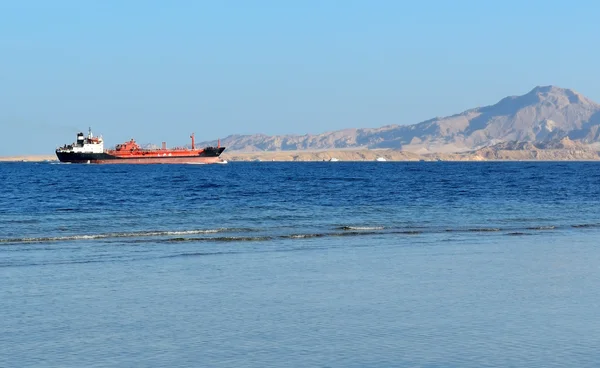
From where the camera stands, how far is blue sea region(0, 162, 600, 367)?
1266 cm

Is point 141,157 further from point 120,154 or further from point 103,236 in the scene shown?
point 103,236

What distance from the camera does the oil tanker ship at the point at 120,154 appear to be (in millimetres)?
175250

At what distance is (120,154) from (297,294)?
164m

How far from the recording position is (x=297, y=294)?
17.2 m

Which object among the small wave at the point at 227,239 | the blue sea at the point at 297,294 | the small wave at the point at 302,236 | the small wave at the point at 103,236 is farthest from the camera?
the small wave at the point at 302,236

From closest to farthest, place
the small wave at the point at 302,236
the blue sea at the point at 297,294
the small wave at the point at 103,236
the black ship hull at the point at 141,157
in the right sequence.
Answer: the blue sea at the point at 297,294 < the small wave at the point at 103,236 < the small wave at the point at 302,236 < the black ship hull at the point at 141,157

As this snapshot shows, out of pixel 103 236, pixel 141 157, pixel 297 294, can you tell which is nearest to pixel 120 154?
pixel 141 157

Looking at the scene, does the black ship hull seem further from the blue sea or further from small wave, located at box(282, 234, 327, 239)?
small wave, located at box(282, 234, 327, 239)

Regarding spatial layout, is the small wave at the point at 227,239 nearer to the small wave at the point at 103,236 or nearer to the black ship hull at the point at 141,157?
the small wave at the point at 103,236

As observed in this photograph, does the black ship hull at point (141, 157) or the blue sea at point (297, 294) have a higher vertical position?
the black ship hull at point (141, 157)

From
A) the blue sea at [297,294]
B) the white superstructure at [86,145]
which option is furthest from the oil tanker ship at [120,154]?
the blue sea at [297,294]

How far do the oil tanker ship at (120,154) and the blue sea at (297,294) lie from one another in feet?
465

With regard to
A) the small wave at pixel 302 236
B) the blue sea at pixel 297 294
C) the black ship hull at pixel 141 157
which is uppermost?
the black ship hull at pixel 141 157

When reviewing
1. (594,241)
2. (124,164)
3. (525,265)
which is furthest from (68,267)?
(124,164)
